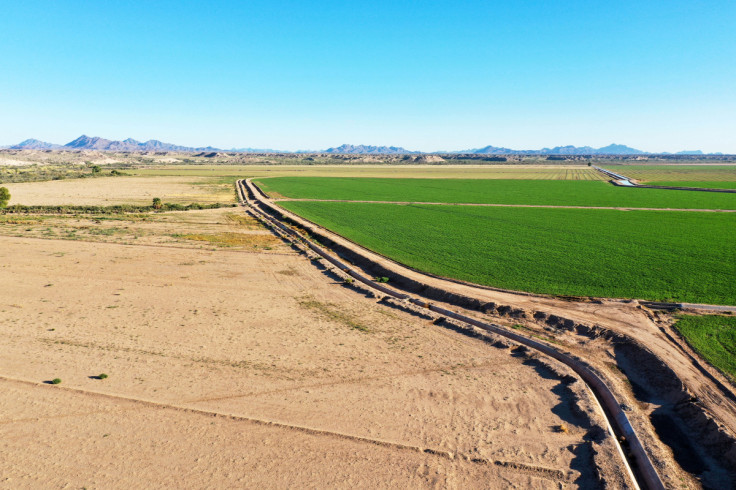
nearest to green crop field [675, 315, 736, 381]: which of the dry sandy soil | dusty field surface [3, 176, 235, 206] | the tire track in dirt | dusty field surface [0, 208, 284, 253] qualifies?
the dry sandy soil

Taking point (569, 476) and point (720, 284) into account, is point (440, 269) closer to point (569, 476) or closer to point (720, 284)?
point (720, 284)

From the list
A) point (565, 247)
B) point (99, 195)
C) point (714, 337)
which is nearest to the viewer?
point (714, 337)

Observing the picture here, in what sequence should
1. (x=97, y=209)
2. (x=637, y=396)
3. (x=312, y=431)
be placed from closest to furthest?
(x=312, y=431) → (x=637, y=396) → (x=97, y=209)

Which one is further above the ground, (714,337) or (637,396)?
(714,337)

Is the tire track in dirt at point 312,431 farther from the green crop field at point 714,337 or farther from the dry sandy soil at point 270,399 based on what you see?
the green crop field at point 714,337

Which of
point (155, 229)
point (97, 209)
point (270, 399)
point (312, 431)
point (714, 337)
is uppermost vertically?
point (97, 209)

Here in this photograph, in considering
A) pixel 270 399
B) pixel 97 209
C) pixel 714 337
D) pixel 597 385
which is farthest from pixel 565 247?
pixel 97 209

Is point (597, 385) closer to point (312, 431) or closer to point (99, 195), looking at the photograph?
point (312, 431)
